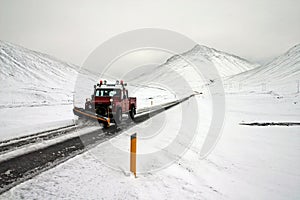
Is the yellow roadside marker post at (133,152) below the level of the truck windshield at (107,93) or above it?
below

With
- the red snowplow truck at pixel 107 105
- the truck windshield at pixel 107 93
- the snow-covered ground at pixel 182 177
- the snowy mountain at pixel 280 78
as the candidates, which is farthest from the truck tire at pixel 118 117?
the snowy mountain at pixel 280 78

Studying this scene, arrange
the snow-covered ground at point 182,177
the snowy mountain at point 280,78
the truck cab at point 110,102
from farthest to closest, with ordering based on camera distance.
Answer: the snowy mountain at point 280,78 < the truck cab at point 110,102 < the snow-covered ground at point 182,177

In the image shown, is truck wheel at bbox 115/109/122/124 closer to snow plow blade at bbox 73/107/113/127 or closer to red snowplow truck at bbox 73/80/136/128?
red snowplow truck at bbox 73/80/136/128

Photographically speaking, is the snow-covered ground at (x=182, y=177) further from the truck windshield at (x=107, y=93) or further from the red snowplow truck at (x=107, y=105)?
the truck windshield at (x=107, y=93)

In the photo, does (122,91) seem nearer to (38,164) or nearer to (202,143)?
(202,143)

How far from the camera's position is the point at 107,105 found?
1120 cm

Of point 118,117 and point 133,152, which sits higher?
point 118,117

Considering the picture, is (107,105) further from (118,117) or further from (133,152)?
(133,152)

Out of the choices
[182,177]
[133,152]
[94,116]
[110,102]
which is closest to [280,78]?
[110,102]

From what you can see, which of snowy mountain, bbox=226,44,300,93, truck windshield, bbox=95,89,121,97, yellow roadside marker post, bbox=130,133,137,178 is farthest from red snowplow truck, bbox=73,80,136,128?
snowy mountain, bbox=226,44,300,93

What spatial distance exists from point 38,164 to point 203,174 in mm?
4197

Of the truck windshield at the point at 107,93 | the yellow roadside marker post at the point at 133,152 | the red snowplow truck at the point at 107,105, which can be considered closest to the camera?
the yellow roadside marker post at the point at 133,152

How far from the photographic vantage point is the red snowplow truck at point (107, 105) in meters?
10.9

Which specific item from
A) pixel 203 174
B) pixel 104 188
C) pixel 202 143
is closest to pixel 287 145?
pixel 202 143
